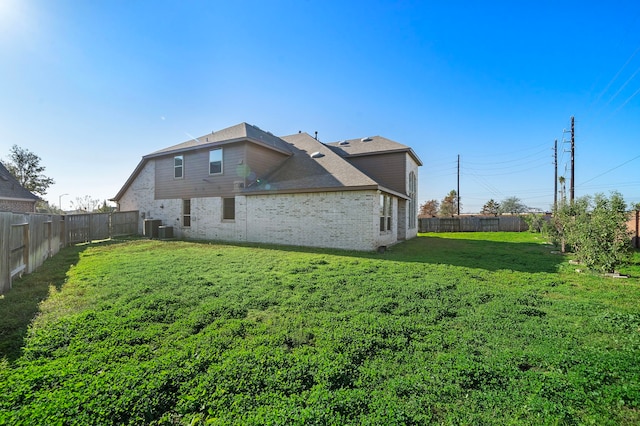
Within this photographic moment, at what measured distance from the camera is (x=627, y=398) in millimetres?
2434

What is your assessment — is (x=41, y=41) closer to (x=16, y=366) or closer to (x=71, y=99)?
(x=71, y=99)

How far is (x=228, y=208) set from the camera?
51.1 ft

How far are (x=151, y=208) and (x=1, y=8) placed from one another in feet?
42.4

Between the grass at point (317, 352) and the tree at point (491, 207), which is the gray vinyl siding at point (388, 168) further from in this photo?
the tree at point (491, 207)

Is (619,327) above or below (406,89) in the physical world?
below

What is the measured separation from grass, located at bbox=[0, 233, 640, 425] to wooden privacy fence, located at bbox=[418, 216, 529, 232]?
862 inches

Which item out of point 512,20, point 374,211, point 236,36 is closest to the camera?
point 512,20

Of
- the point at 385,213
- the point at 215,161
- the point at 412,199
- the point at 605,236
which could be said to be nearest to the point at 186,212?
the point at 215,161

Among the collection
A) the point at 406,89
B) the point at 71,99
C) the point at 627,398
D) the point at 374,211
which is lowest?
the point at 627,398

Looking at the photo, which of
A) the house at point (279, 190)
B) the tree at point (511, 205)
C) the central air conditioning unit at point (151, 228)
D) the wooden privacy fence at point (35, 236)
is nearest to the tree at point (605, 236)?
the house at point (279, 190)

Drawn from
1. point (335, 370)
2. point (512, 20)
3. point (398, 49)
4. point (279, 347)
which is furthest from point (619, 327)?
point (398, 49)

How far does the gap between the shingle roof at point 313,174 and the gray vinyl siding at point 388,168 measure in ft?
10.2

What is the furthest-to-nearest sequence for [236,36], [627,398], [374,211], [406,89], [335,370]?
[406,89]
[374,211]
[236,36]
[335,370]
[627,398]

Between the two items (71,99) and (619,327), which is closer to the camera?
(619,327)
